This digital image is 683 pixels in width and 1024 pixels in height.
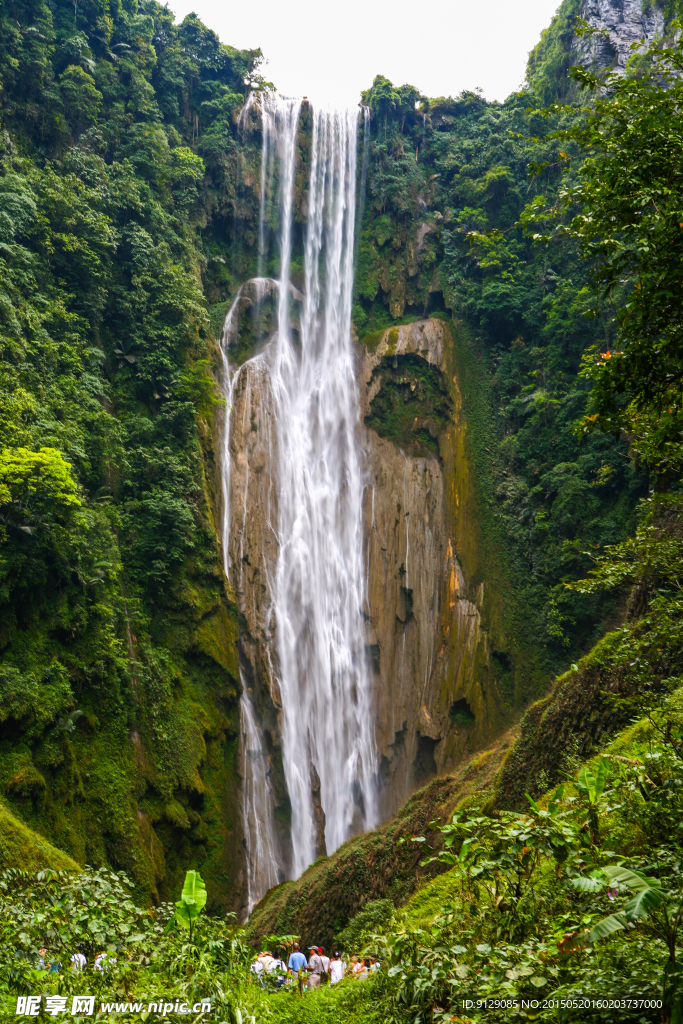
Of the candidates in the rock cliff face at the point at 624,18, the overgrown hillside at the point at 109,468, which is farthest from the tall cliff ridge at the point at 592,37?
the overgrown hillside at the point at 109,468

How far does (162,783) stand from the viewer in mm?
14523

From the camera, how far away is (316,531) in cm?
2220

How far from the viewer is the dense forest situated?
402 cm

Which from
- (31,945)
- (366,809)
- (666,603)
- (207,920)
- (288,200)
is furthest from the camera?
(288,200)

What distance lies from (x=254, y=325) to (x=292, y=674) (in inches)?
509

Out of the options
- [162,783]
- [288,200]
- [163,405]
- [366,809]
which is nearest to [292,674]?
Answer: [366,809]

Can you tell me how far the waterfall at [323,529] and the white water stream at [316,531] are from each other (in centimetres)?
4

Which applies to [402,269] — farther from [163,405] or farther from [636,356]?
[636,356]

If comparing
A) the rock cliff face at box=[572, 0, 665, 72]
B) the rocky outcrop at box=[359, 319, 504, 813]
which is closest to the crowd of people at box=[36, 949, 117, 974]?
the rocky outcrop at box=[359, 319, 504, 813]

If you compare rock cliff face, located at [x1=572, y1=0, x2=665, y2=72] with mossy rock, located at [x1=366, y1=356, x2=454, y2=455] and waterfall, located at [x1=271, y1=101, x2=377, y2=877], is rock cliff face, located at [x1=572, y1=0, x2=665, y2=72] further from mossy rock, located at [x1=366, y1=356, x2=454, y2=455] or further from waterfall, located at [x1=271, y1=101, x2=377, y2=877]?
mossy rock, located at [x1=366, y1=356, x2=454, y2=455]

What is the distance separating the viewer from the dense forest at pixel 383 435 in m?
4.02

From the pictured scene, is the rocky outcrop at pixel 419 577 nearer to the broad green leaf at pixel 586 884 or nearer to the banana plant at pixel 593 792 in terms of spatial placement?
the banana plant at pixel 593 792

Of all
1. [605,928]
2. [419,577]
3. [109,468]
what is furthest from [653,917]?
[419,577]

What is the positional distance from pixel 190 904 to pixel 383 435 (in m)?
20.9
